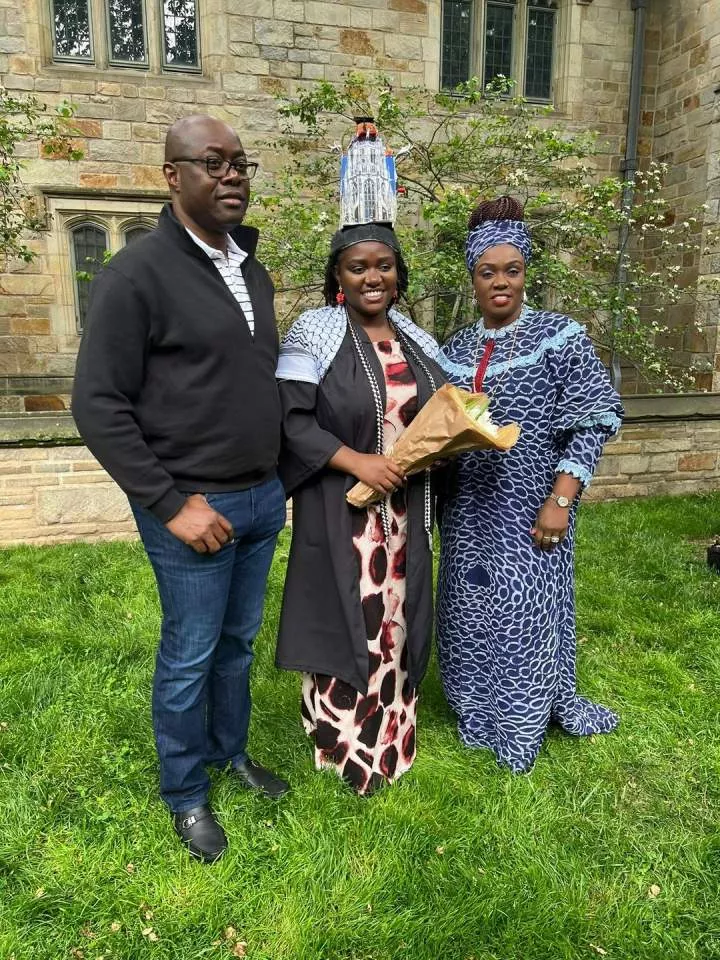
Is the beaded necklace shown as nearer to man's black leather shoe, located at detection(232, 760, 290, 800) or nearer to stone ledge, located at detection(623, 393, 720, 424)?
man's black leather shoe, located at detection(232, 760, 290, 800)

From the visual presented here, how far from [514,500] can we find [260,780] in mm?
1379

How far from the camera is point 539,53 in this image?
369 inches

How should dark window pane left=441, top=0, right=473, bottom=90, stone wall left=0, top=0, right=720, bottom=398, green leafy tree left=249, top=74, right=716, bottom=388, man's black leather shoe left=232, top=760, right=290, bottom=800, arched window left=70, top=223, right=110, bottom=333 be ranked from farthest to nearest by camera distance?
dark window pane left=441, top=0, right=473, bottom=90 → arched window left=70, top=223, right=110, bottom=333 → stone wall left=0, top=0, right=720, bottom=398 → green leafy tree left=249, top=74, right=716, bottom=388 → man's black leather shoe left=232, top=760, right=290, bottom=800

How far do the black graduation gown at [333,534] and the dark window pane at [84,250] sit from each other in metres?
7.28

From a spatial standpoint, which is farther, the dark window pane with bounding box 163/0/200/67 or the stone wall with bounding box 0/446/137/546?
the dark window pane with bounding box 163/0/200/67

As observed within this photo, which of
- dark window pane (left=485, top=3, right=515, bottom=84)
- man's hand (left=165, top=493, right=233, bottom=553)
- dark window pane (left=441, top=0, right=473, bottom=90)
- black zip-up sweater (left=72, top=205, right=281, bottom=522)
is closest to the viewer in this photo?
black zip-up sweater (left=72, top=205, right=281, bottom=522)

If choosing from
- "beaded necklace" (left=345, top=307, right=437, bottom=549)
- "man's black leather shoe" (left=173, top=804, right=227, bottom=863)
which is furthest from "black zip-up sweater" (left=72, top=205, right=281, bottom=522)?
"man's black leather shoe" (left=173, top=804, right=227, bottom=863)

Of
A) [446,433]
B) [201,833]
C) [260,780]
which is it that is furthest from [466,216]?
[201,833]

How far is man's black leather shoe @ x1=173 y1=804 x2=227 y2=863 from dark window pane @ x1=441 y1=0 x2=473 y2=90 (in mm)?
9307

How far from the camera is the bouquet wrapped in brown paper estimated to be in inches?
78.0

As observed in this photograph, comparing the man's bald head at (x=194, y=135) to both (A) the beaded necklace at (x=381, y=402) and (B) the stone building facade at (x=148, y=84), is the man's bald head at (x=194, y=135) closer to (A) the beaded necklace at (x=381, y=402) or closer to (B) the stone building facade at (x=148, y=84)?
(A) the beaded necklace at (x=381, y=402)

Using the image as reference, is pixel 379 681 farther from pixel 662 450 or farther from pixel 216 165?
pixel 662 450

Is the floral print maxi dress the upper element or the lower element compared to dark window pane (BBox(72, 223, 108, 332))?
lower

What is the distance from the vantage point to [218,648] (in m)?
2.32
